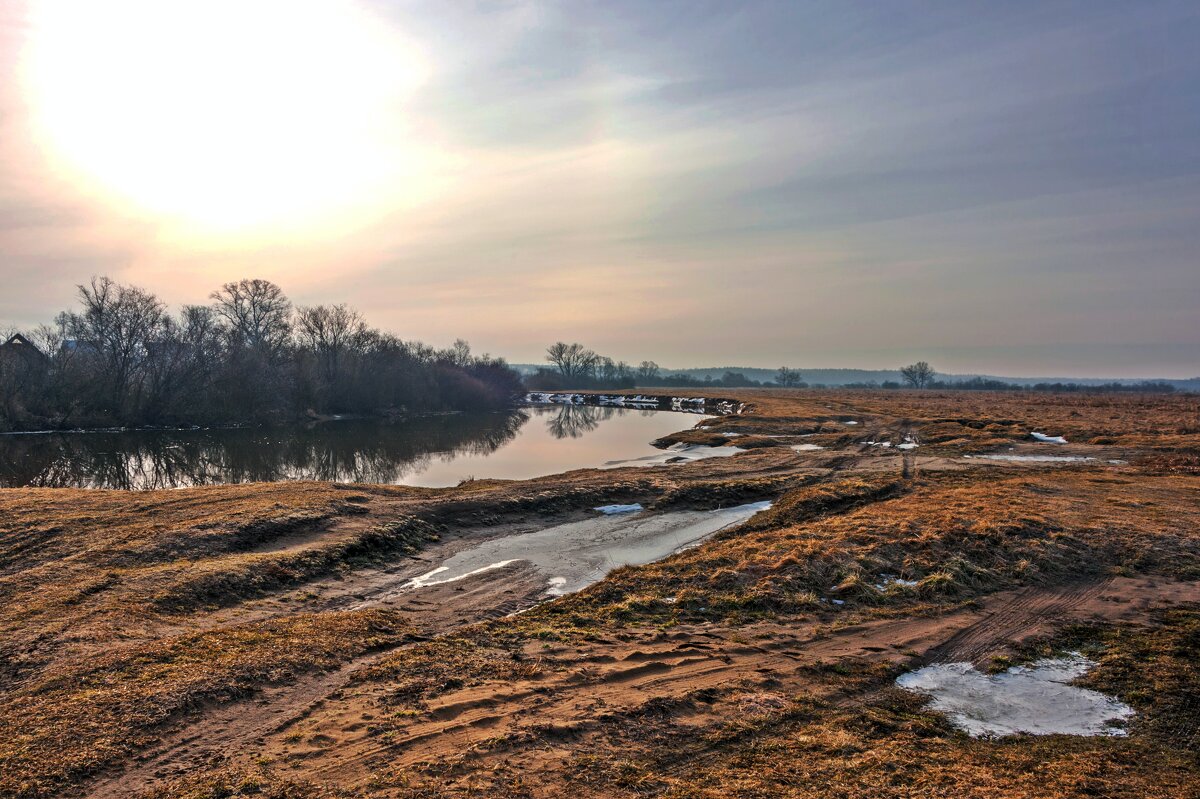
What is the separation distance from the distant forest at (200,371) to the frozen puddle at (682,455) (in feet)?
146

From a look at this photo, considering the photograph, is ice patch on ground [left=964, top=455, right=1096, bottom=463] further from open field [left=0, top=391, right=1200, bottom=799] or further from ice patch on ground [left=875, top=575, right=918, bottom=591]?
ice patch on ground [left=875, top=575, right=918, bottom=591]

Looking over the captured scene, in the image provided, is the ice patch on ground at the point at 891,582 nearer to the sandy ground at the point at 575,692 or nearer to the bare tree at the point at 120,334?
the sandy ground at the point at 575,692

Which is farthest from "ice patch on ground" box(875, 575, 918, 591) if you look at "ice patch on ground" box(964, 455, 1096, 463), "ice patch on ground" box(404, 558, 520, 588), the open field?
"ice patch on ground" box(964, 455, 1096, 463)

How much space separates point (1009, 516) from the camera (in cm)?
1327

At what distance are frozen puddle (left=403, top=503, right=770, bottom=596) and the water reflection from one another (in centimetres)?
1131

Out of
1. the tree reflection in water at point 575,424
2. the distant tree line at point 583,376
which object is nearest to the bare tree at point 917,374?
the distant tree line at point 583,376

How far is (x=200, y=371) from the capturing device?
57.5 metres

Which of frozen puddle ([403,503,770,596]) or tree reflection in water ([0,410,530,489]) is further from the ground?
tree reflection in water ([0,410,530,489])

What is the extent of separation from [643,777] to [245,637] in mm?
5761

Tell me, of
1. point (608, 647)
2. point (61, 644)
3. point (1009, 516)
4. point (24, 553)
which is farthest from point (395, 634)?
point (1009, 516)

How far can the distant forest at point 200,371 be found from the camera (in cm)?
5022

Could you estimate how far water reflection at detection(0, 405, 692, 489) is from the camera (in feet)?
90.7

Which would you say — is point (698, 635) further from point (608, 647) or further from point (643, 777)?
point (643, 777)

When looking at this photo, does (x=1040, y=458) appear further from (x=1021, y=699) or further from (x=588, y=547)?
→ (x=1021, y=699)
